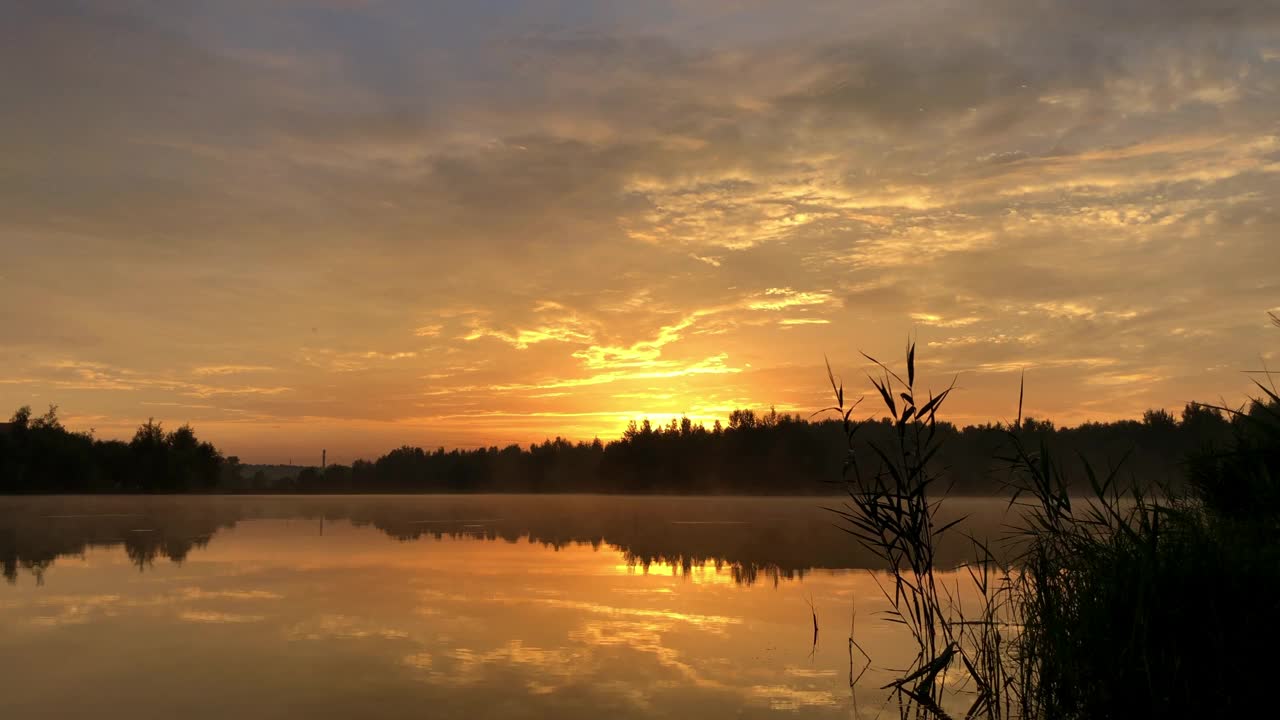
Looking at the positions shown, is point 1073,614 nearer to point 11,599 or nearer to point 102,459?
point 11,599

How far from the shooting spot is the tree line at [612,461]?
227 feet

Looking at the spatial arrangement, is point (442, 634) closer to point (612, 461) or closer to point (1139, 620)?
point (1139, 620)

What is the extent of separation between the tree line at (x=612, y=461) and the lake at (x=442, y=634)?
45362mm

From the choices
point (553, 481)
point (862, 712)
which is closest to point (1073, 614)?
point (862, 712)


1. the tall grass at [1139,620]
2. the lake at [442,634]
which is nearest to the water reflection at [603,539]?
the lake at [442,634]

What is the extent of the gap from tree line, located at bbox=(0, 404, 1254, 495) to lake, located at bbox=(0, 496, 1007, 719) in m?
45.4

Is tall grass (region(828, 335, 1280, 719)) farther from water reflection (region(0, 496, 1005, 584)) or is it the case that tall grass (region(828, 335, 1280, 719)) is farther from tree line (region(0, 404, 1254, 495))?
tree line (region(0, 404, 1254, 495))

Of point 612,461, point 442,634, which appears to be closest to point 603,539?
point 442,634

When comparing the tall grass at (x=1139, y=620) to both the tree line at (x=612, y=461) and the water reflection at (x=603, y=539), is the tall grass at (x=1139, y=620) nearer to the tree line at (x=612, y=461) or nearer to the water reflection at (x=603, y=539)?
the water reflection at (x=603, y=539)

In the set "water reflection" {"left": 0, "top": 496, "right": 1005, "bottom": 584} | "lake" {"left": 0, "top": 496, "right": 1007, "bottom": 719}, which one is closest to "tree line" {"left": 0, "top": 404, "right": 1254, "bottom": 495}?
"water reflection" {"left": 0, "top": 496, "right": 1005, "bottom": 584}

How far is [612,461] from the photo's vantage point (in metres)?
94.9

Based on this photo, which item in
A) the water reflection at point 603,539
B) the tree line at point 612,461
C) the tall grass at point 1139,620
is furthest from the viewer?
the tree line at point 612,461

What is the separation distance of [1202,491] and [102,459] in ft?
262

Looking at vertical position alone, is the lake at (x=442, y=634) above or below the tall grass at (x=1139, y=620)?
below
